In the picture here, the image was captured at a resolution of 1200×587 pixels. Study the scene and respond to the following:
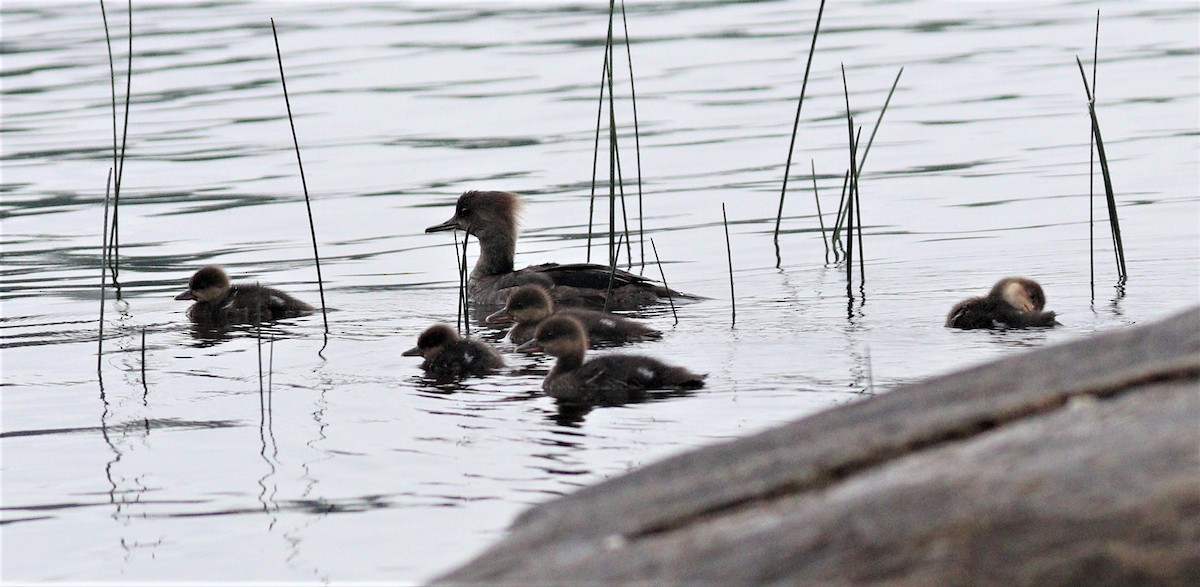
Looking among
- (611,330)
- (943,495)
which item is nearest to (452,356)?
(611,330)

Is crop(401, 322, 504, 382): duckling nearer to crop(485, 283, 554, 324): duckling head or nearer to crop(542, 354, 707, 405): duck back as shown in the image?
crop(542, 354, 707, 405): duck back

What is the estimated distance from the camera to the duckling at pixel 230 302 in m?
9.27

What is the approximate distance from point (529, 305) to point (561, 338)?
1.51 meters

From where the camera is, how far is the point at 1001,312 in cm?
789

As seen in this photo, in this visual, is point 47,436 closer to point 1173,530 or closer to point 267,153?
point 1173,530

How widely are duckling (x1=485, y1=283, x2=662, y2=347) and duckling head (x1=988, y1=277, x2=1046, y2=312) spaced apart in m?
1.58

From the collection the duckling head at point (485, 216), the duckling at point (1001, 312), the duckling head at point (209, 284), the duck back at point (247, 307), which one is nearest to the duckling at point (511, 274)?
the duckling head at point (485, 216)

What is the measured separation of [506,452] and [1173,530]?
156 inches

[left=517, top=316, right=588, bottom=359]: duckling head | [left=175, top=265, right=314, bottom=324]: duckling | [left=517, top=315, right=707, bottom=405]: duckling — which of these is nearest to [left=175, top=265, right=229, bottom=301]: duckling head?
[left=175, top=265, right=314, bottom=324]: duckling

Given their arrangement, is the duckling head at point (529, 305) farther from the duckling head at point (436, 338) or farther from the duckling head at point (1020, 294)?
the duckling head at point (1020, 294)

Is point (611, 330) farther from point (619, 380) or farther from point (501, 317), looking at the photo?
point (619, 380)

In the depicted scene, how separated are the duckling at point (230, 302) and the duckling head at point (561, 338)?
2112mm

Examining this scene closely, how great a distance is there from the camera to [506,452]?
19.3 ft

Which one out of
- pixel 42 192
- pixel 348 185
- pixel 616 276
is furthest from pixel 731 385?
pixel 42 192
